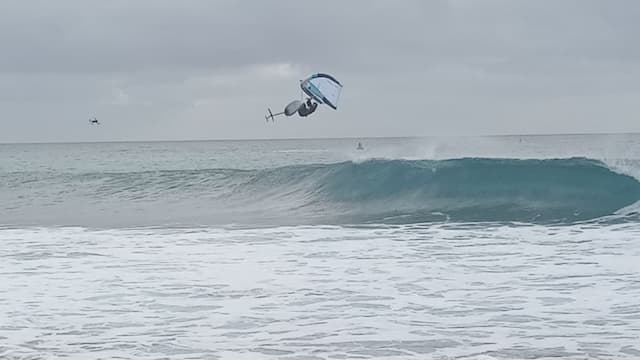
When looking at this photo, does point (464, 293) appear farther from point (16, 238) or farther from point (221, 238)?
point (16, 238)

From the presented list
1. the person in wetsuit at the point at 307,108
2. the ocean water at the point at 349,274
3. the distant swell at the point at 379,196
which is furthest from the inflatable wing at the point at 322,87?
the distant swell at the point at 379,196

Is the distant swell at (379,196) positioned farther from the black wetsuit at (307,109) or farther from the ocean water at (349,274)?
the black wetsuit at (307,109)

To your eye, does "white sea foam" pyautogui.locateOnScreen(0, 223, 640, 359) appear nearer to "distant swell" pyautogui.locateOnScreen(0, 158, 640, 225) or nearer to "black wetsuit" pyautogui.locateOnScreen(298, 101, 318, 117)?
"black wetsuit" pyautogui.locateOnScreen(298, 101, 318, 117)

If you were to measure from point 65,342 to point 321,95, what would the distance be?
902cm

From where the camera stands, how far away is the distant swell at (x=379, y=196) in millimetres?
20469

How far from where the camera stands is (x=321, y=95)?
16062 mm

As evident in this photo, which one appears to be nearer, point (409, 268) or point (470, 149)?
point (409, 268)

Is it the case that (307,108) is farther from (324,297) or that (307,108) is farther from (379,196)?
(379,196)

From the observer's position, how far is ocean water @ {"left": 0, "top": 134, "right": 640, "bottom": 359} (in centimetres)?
778

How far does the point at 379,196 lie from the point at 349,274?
493 inches

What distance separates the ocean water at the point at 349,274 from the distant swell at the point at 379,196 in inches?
4.0

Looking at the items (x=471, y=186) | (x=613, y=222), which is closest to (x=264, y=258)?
(x=613, y=222)

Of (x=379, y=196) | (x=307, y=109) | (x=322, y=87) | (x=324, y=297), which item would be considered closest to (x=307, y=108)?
(x=307, y=109)

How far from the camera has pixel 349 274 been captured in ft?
36.9
